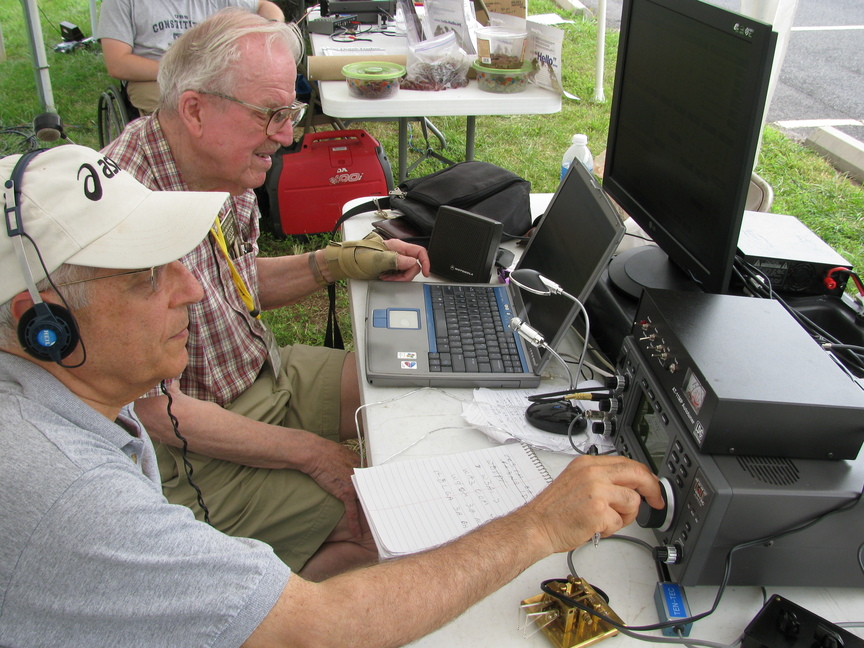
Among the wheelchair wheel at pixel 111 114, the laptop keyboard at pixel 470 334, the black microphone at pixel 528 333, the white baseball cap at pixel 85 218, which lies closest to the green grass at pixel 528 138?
the wheelchair wheel at pixel 111 114

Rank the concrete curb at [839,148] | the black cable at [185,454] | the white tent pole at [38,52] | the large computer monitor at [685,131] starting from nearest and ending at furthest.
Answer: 1. the large computer monitor at [685,131]
2. the black cable at [185,454]
3. the concrete curb at [839,148]
4. the white tent pole at [38,52]

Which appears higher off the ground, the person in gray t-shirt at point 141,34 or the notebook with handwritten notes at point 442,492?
the person in gray t-shirt at point 141,34

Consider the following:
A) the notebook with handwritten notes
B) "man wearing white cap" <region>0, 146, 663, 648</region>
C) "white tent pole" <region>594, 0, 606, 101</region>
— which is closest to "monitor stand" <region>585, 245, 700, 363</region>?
the notebook with handwritten notes

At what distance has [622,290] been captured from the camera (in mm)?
1555

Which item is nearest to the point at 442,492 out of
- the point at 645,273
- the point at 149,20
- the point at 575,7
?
the point at 645,273

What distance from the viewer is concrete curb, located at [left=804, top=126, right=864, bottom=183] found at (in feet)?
14.8

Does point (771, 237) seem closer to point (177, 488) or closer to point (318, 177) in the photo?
point (177, 488)

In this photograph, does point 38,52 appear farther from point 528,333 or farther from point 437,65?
point 528,333

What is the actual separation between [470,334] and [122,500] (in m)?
0.85

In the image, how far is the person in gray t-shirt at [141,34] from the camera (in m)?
3.52

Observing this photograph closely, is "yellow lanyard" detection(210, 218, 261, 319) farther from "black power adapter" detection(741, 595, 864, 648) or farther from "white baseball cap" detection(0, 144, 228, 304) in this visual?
"black power adapter" detection(741, 595, 864, 648)

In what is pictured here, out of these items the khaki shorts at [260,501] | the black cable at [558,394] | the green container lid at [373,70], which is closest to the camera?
the black cable at [558,394]

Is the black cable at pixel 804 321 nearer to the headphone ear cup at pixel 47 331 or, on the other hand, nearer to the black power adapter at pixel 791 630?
the black power adapter at pixel 791 630

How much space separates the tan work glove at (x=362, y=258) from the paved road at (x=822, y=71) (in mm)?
3718
